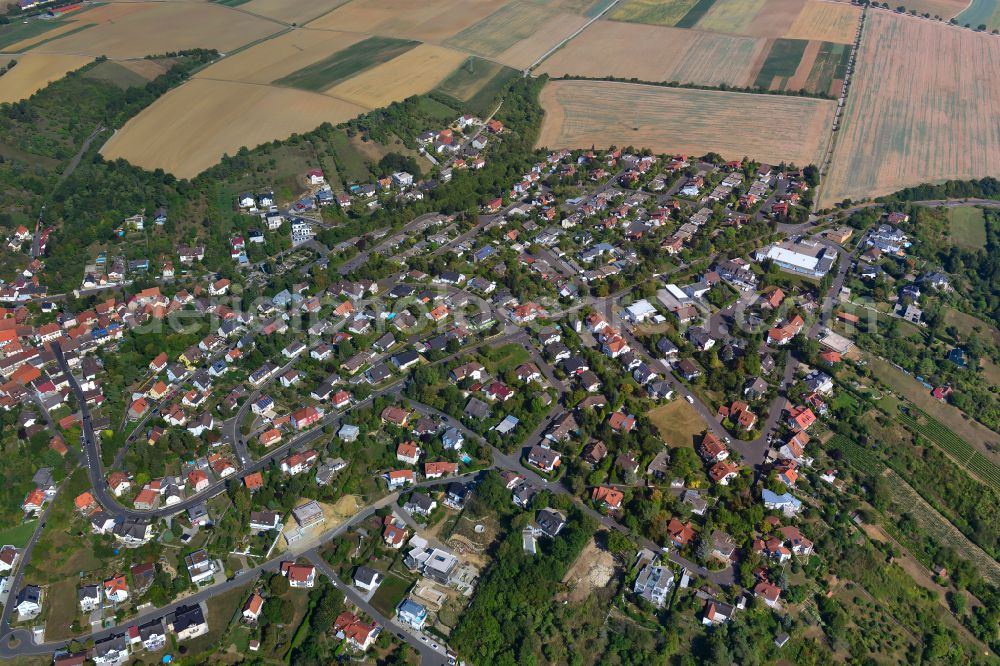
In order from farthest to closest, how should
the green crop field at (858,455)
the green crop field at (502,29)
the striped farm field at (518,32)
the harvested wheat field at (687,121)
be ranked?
the green crop field at (502,29) < the striped farm field at (518,32) < the harvested wheat field at (687,121) < the green crop field at (858,455)

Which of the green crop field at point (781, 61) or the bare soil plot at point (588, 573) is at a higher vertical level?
the green crop field at point (781, 61)

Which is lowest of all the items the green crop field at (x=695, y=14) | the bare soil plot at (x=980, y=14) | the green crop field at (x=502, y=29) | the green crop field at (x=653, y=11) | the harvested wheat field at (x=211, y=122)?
the bare soil plot at (x=980, y=14)

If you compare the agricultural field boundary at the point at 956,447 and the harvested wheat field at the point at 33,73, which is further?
the harvested wheat field at the point at 33,73

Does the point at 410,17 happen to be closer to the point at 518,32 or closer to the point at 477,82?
the point at 518,32

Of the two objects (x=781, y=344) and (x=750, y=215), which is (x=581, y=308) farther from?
(x=750, y=215)

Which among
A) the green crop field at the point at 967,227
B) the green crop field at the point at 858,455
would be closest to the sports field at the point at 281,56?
the green crop field at the point at 967,227

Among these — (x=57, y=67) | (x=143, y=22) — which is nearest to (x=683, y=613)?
(x=57, y=67)

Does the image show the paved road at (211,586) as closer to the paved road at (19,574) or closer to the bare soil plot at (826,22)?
the paved road at (19,574)

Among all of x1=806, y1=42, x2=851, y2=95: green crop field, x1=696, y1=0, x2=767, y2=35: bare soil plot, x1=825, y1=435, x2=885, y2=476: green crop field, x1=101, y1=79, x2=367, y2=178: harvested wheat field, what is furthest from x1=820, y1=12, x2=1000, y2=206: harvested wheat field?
x1=101, y1=79, x2=367, y2=178: harvested wheat field
